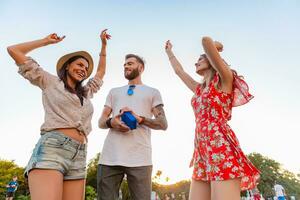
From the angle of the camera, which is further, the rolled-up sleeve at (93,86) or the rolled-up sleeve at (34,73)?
the rolled-up sleeve at (93,86)

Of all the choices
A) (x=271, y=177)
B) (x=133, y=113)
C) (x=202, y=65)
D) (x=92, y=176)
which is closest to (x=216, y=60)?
(x=202, y=65)

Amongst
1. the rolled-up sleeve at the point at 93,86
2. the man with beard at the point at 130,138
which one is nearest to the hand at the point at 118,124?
the man with beard at the point at 130,138

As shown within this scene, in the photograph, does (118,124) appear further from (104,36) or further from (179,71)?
(104,36)

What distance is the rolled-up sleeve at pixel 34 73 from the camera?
9.67ft

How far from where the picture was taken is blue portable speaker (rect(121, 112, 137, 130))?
3629mm

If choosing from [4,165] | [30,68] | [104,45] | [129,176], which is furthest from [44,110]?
[4,165]

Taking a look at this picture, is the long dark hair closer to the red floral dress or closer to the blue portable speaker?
the blue portable speaker

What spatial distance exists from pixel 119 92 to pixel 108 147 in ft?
2.90

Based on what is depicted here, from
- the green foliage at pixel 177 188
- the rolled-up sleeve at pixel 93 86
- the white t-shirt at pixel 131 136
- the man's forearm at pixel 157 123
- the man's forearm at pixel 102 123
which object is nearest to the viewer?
the rolled-up sleeve at pixel 93 86

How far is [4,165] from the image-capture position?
45.2 metres

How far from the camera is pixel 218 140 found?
9.46 ft

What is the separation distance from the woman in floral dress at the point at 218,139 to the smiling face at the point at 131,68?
125cm

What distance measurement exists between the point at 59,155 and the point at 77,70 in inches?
44.8

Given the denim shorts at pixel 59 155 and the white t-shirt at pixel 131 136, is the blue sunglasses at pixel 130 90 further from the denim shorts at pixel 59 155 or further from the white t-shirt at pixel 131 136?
the denim shorts at pixel 59 155
